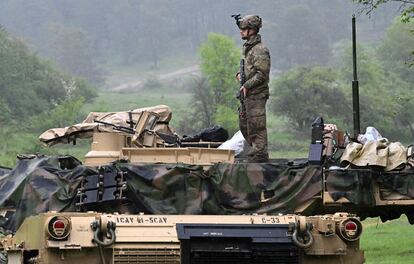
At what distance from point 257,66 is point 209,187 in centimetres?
188

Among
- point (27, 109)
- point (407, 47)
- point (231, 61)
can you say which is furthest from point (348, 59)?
point (27, 109)

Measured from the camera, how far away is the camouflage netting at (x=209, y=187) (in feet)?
54.6

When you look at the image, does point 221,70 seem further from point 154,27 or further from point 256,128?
point 256,128

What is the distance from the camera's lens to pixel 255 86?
17.8m

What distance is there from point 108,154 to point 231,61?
3324 inches

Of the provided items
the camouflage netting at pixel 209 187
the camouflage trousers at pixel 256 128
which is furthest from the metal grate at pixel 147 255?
the camouflage trousers at pixel 256 128

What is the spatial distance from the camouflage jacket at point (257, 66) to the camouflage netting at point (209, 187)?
1136mm

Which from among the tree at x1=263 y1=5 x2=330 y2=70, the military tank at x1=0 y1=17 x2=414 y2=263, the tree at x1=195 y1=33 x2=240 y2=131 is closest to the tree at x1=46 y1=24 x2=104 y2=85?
the tree at x1=263 y1=5 x2=330 y2=70

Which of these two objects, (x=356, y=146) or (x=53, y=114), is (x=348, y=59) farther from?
(x=356, y=146)

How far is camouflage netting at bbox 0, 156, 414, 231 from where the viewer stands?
54.6 ft

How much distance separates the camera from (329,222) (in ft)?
47.7

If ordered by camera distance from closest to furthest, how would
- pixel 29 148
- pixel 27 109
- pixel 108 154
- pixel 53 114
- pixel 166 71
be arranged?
pixel 108 154, pixel 29 148, pixel 53 114, pixel 27 109, pixel 166 71

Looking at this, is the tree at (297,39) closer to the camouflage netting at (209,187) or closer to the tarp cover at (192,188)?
the camouflage netting at (209,187)

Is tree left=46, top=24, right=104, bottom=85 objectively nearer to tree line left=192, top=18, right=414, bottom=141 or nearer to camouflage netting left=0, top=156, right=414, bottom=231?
tree line left=192, top=18, right=414, bottom=141
